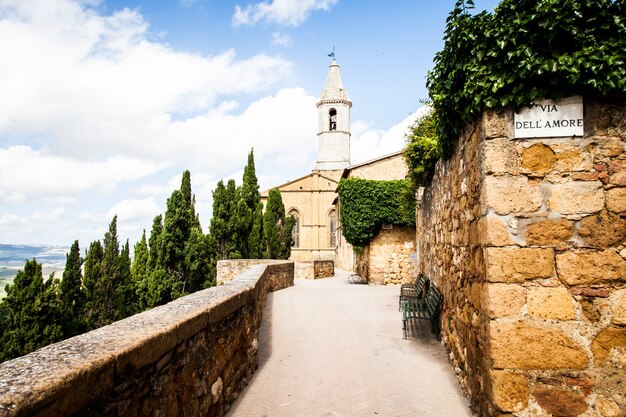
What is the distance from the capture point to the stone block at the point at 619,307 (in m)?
3.13

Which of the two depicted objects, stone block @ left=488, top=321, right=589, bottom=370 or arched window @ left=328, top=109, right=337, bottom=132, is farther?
arched window @ left=328, top=109, right=337, bottom=132

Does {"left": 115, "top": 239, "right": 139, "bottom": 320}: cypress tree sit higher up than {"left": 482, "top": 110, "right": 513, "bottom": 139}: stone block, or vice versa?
{"left": 482, "top": 110, "right": 513, "bottom": 139}: stone block

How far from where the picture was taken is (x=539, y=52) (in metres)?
3.33

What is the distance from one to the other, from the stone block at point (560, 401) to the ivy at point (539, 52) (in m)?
2.22

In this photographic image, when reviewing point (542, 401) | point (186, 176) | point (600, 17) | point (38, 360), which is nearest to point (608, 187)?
point (600, 17)

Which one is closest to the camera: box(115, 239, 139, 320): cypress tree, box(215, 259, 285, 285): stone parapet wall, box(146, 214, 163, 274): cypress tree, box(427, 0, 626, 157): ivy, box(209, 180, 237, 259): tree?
box(427, 0, 626, 157): ivy

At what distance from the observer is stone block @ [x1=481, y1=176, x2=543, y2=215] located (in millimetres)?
3344

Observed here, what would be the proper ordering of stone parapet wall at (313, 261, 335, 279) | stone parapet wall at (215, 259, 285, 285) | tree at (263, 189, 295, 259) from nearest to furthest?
stone parapet wall at (215, 259, 285, 285) < stone parapet wall at (313, 261, 335, 279) < tree at (263, 189, 295, 259)

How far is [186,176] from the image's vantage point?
2475 centimetres

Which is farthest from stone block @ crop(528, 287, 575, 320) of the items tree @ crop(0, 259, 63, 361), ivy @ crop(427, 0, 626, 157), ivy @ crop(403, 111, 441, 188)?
tree @ crop(0, 259, 63, 361)

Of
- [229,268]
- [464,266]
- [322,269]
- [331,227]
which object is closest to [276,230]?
[322,269]

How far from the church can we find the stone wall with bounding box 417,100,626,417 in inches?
1582

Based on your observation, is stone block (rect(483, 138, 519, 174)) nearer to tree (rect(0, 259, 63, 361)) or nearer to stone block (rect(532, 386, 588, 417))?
stone block (rect(532, 386, 588, 417))

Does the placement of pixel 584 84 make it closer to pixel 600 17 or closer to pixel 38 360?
pixel 600 17
